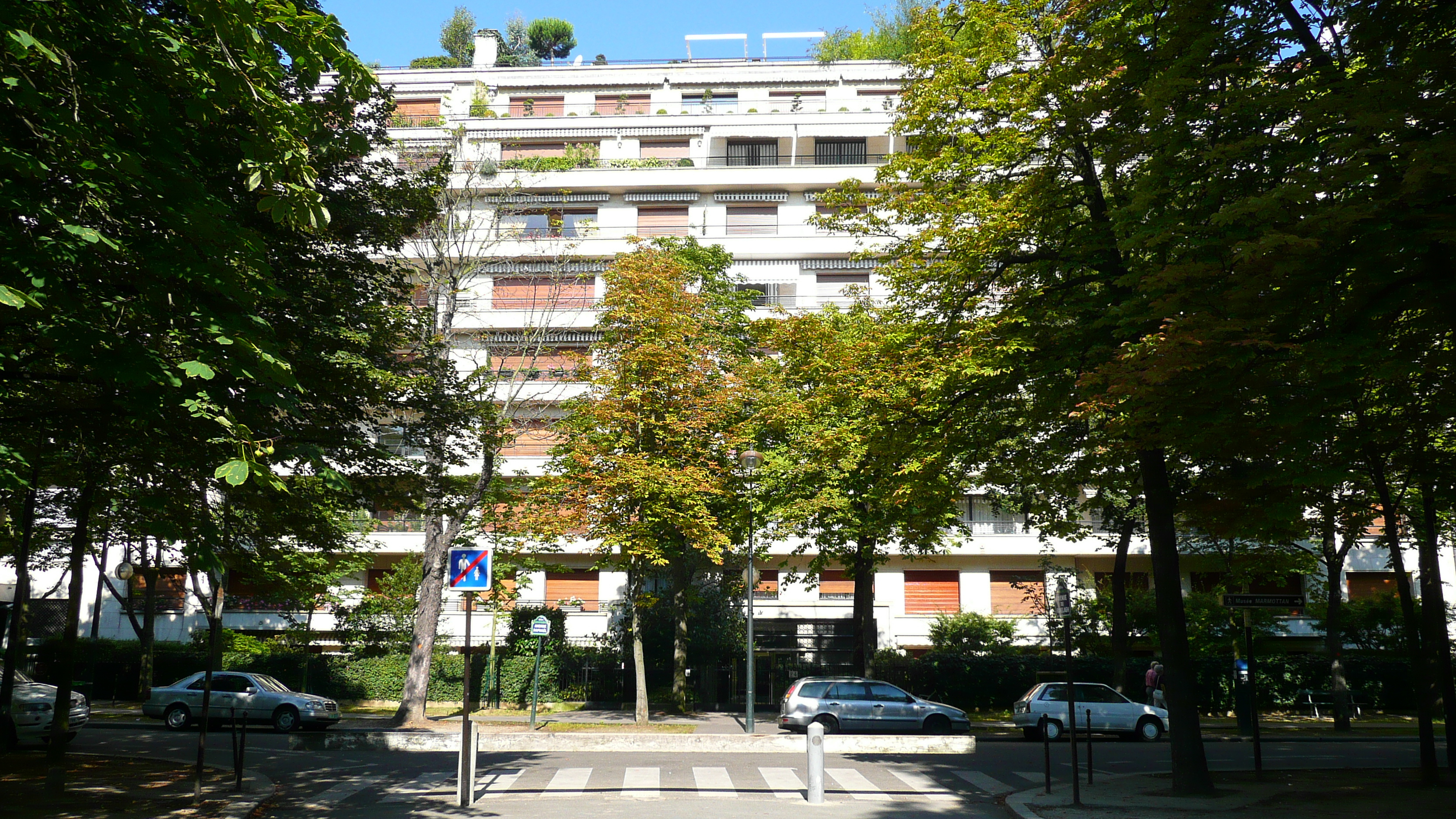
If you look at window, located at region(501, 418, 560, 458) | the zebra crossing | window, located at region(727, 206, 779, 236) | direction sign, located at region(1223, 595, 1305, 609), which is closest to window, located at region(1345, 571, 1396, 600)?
window, located at region(727, 206, 779, 236)

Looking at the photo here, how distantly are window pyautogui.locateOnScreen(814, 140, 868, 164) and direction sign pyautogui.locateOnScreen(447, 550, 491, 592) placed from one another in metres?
34.2

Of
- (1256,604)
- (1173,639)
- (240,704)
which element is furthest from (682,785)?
(240,704)

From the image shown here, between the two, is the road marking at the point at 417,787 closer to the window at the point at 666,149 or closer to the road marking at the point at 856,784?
the road marking at the point at 856,784

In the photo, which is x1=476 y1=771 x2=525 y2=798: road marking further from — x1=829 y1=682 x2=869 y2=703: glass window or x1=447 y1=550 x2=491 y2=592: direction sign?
x1=829 y1=682 x2=869 y2=703: glass window

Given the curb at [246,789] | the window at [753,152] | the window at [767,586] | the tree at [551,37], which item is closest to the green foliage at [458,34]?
the tree at [551,37]

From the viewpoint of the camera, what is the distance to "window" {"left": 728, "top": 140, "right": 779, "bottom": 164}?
43.5m

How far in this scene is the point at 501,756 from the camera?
16.7 m

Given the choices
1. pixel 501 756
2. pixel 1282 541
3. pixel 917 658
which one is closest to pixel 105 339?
pixel 501 756

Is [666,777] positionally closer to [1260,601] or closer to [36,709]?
[1260,601]

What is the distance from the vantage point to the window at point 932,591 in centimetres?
3706

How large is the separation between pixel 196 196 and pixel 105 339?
1256mm

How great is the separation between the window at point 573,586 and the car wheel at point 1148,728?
66.4 ft

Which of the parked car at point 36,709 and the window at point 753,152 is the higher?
the window at point 753,152

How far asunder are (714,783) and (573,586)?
24.7 m
